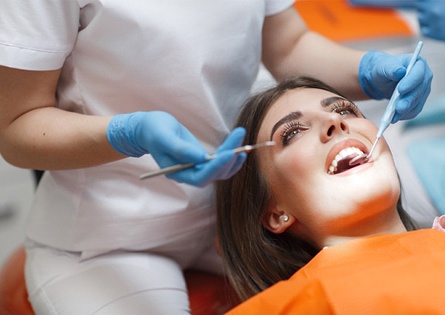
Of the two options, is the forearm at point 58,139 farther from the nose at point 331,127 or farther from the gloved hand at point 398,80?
the gloved hand at point 398,80

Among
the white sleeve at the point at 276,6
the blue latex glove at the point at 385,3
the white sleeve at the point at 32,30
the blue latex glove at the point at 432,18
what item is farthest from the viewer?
the blue latex glove at the point at 385,3

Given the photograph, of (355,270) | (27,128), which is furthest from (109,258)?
(355,270)

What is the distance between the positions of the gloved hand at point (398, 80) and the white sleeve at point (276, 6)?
23cm

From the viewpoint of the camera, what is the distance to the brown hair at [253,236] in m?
1.30

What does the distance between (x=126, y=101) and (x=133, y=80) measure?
6 centimetres

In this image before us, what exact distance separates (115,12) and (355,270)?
2.14 ft

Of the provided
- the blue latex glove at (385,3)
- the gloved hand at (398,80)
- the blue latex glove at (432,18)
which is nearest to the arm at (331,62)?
→ the gloved hand at (398,80)

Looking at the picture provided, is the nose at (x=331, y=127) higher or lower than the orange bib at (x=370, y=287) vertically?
higher

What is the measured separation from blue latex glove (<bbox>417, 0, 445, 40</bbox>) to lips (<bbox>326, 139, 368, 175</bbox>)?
0.91m

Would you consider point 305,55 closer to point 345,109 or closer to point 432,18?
point 345,109

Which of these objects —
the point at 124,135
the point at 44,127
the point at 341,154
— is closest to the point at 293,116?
the point at 341,154

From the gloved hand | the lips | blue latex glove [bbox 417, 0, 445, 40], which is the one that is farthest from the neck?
blue latex glove [bbox 417, 0, 445, 40]

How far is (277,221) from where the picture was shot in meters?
1.29

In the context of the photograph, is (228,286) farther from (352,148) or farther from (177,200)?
(352,148)
